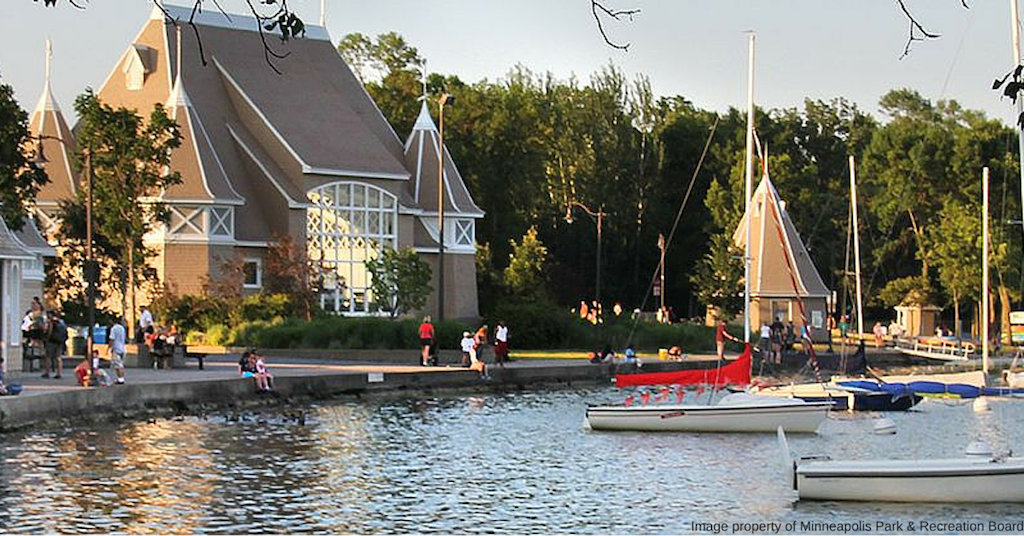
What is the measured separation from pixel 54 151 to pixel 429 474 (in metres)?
47.4

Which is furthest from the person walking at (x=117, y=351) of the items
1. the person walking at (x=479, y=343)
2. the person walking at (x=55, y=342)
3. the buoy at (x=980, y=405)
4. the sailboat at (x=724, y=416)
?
the buoy at (x=980, y=405)

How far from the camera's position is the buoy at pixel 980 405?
47406mm

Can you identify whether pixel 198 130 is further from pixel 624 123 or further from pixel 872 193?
pixel 872 193

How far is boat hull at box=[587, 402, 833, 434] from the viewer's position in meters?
39.0

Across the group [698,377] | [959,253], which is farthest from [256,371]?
[959,253]

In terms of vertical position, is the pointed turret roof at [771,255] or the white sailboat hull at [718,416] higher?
the pointed turret roof at [771,255]

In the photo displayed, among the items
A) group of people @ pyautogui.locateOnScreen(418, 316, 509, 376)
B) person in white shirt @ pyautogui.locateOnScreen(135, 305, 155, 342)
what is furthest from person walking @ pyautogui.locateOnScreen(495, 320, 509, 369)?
person in white shirt @ pyautogui.locateOnScreen(135, 305, 155, 342)

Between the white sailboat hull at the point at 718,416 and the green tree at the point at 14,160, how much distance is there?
57.1 feet

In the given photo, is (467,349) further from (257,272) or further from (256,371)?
(257,272)

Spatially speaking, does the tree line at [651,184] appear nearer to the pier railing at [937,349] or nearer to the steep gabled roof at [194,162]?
the pier railing at [937,349]

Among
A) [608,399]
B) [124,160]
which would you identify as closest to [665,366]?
[608,399]

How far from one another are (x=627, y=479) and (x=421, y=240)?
48670mm

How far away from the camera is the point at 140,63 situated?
253 feet

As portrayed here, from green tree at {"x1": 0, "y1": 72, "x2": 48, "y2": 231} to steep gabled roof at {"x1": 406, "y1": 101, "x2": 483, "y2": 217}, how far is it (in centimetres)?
3138
